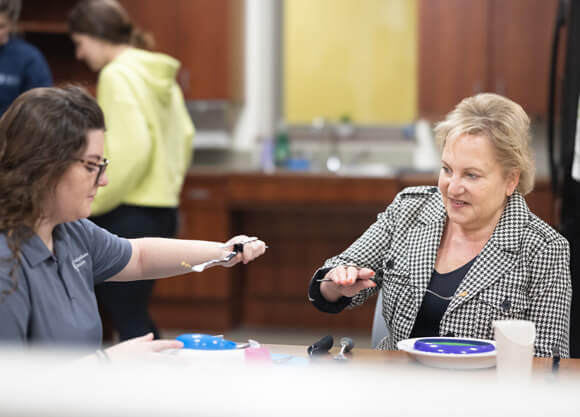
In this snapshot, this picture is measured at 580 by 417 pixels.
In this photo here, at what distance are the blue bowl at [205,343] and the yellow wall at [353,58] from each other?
12.8 feet

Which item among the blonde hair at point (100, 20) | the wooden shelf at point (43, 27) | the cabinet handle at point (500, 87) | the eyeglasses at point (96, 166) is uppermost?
the wooden shelf at point (43, 27)

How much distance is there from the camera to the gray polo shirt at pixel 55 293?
1.13m

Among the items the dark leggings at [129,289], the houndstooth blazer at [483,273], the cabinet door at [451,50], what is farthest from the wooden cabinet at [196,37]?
the houndstooth blazer at [483,273]

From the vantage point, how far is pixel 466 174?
5.38 ft

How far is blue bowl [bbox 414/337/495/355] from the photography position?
3.93ft

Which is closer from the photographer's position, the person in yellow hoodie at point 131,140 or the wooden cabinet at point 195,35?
the person in yellow hoodie at point 131,140

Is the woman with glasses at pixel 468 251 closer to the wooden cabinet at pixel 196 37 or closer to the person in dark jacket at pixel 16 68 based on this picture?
the person in dark jacket at pixel 16 68

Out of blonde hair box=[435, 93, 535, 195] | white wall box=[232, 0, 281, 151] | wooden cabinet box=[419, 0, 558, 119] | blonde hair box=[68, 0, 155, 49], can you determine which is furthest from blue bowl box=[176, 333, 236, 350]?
white wall box=[232, 0, 281, 151]

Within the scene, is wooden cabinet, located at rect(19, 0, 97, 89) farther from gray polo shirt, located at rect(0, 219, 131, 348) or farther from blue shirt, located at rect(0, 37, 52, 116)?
gray polo shirt, located at rect(0, 219, 131, 348)

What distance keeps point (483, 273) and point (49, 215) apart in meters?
0.86

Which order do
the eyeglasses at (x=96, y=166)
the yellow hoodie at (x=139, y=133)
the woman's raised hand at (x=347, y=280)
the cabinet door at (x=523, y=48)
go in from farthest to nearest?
1. the cabinet door at (x=523, y=48)
2. the yellow hoodie at (x=139, y=133)
3. the woman's raised hand at (x=347, y=280)
4. the eyeglasses at (x=96, y=166)

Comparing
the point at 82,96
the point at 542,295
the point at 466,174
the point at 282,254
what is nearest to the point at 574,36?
the point at 466,174

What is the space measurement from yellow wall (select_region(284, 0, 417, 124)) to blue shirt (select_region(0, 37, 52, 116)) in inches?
101

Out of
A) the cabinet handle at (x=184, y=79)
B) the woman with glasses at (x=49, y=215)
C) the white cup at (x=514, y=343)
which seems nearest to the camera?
the white cup at (x=514, y=343)
